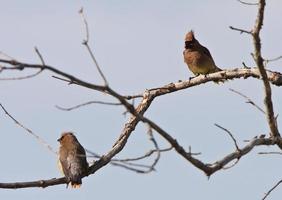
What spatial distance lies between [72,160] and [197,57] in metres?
3.01

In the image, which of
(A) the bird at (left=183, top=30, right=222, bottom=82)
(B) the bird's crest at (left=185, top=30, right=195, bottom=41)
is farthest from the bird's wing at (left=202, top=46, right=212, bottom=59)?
(B) the bird's crest at (left=185, top=30, right=195, bottom=41)

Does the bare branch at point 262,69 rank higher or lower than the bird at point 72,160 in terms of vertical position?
lower

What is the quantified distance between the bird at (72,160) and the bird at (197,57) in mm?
2129

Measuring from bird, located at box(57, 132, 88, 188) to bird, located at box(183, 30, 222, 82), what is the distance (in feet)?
6.99

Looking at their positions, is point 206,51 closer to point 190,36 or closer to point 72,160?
point 190,36

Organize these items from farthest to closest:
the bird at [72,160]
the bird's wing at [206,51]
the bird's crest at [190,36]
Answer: the bird's crest at [190,36] < the bird's wing at [206,51] < the bird at [72,160]

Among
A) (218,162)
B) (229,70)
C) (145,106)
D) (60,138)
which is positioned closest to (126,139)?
(145,106)

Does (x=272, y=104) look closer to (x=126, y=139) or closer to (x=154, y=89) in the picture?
(x=126, y=139)

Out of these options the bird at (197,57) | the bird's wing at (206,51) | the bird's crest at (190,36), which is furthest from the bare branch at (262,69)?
the bird's crest at (190,36)

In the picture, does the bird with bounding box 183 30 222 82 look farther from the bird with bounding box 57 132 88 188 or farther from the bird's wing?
the bird with bounding box 57 132 88 188

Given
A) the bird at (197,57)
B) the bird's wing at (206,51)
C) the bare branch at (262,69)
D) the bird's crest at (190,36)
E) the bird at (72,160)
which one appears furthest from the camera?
the bird's crest at (190,36)

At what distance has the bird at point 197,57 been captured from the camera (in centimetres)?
1112

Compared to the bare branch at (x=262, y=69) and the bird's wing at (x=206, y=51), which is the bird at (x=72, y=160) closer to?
the bird's wing at (x=206, y=51)

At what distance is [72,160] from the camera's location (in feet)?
30.5
